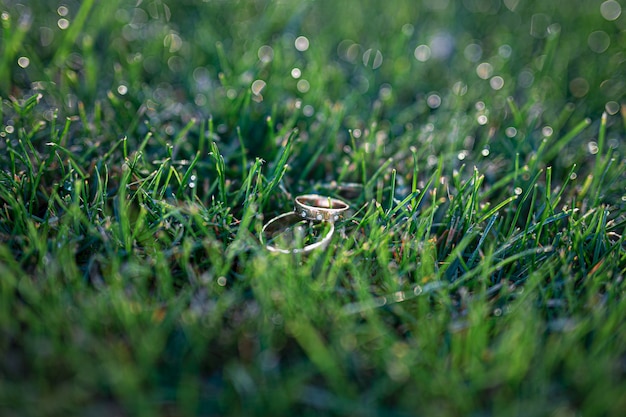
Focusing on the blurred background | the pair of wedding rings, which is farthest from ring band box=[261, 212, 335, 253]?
the blurred background

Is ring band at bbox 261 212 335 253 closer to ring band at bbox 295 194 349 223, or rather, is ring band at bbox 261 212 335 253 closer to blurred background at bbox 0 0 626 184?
ring band at bbox 295 194 349 223

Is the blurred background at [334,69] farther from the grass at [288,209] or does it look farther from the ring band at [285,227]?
the ring band at [285,227]

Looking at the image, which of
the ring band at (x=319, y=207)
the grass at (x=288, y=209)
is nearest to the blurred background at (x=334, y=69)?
the grass at (x=288, y=209)

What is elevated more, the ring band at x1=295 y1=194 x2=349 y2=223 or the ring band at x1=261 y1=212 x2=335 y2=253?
the ring band at x1=295 y1=194 x2=349 y2=223

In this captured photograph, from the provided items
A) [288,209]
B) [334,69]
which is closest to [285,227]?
[288,209]

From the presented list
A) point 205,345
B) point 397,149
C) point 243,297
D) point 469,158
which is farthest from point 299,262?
point 469,158

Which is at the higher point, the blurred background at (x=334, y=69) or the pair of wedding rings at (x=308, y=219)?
the blurred background at (x=334, y=69)
